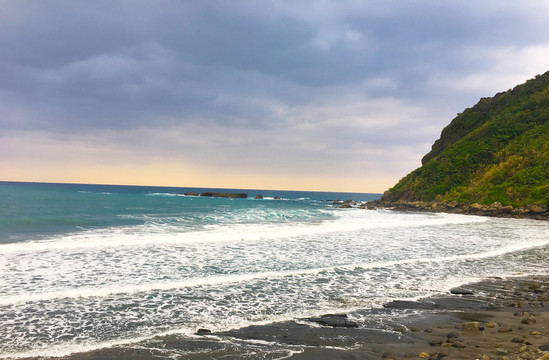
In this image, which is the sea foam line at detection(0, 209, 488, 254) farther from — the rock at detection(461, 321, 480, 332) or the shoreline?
the shoreline

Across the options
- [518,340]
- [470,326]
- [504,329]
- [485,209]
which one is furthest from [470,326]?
[485,209]

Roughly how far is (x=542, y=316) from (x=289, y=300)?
6.91 meters

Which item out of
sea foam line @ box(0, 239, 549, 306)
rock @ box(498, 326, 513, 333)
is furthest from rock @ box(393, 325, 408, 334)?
sea foam line @ box(0, 239, 549, 306)

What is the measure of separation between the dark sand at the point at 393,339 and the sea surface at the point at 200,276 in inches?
16.2

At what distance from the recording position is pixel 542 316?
28.7 feet

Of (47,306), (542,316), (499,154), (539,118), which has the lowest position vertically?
(47,306)

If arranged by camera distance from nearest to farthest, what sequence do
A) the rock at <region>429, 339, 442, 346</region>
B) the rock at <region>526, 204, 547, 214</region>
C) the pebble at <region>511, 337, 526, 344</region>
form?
1. the pebble at <region>511, 337, 526, 344</region>
2. the rock at <region>429, 339, 442, 346</region>
3. the rock at <region>526, 204, 547, 214</region>

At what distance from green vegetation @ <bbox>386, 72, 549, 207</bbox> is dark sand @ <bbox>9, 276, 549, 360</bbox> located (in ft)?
149

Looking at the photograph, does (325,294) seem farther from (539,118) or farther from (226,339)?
(539,118)

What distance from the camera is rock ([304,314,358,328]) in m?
8.29

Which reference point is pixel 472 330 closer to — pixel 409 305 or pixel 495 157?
pixel 409 305

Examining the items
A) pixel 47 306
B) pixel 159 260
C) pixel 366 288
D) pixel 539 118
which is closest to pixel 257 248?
pixel 159 260

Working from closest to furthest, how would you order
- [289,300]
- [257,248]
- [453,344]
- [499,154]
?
[453,344], [289,300], [257,248], [499,154]

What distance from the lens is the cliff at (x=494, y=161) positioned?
48.8m
